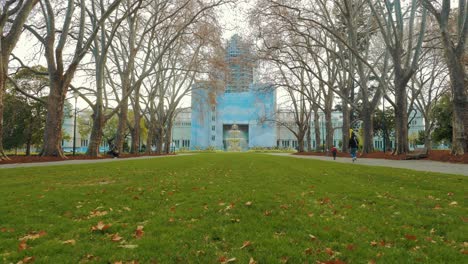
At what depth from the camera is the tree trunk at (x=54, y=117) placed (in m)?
19.2

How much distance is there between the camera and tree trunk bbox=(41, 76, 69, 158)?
63.1 feet

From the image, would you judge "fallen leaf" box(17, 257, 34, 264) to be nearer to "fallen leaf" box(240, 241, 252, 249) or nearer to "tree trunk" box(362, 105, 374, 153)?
"fallen leaf" box(240, 241, 252, 249)

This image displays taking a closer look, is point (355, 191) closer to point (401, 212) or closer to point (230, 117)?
point (401, 212)

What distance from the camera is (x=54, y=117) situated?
19250 mm

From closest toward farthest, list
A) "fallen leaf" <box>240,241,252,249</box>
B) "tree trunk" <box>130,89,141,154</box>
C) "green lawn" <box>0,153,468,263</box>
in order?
"green lawn" <box>0,153,468,263</box>
"fallen leaf" <box>240,241,252,249</box>
"tree trunk" <box>130,89,141,154</box>

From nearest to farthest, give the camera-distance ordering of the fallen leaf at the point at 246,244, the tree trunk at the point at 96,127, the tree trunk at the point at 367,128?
1. the fallen leaf at the point at 246,244
2. the tree trunk at the point at 96,127
3. the tree trunk at the point at 367,128

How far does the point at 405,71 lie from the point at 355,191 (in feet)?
53.1

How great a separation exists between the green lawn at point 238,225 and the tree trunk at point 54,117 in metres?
13.1

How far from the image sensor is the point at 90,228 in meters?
4.29

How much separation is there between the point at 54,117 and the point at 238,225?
18.4m

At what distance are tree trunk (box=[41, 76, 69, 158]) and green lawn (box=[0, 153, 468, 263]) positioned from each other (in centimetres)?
1313

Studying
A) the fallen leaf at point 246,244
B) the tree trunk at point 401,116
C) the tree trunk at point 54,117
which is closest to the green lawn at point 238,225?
the fallen leaf at point 246,244

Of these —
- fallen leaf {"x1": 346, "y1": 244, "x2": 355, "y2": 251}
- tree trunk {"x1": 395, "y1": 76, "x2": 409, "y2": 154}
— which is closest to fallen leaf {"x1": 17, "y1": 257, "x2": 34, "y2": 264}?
fallen leaf {"x1": 346, "y1": 244, "x2": 355, "y2": 251}

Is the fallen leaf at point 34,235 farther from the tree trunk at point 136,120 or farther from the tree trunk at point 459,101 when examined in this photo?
the tree trunk at point 136,120
